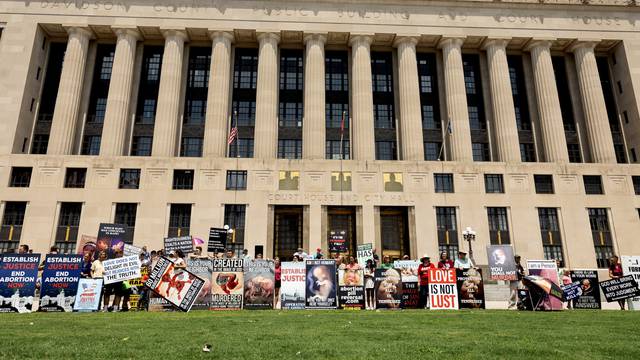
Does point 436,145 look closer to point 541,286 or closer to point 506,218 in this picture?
point 506,218

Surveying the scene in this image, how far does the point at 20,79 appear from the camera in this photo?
43.9 m

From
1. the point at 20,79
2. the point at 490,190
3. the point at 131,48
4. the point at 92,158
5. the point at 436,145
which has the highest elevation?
the point at 131,48

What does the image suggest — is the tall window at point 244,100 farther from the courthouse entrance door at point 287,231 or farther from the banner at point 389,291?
the banner at point 389,291

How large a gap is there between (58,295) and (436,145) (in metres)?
39.9

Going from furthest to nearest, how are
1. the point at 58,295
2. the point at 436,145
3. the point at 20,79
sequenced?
the point at 436,145
the point at 20,79
the point at 58,295

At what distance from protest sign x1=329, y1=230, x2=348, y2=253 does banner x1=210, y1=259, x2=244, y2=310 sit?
19143 mm

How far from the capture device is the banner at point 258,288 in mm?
18438

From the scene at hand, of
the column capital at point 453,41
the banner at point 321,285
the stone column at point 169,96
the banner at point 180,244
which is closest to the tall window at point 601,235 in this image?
the column capital at point 453,41

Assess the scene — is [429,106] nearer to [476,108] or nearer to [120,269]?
[476,108]

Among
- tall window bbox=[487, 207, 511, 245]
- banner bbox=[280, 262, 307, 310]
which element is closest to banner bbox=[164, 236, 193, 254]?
banner bbox=[280, 262, 307, 310]

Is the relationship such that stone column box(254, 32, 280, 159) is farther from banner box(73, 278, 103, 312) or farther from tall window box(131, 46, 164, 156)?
banner box(73, 278, 103, 312)

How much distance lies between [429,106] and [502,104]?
26.0ft

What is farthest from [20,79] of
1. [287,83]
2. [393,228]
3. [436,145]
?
[436,145]

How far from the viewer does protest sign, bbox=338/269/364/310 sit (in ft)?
62.2
